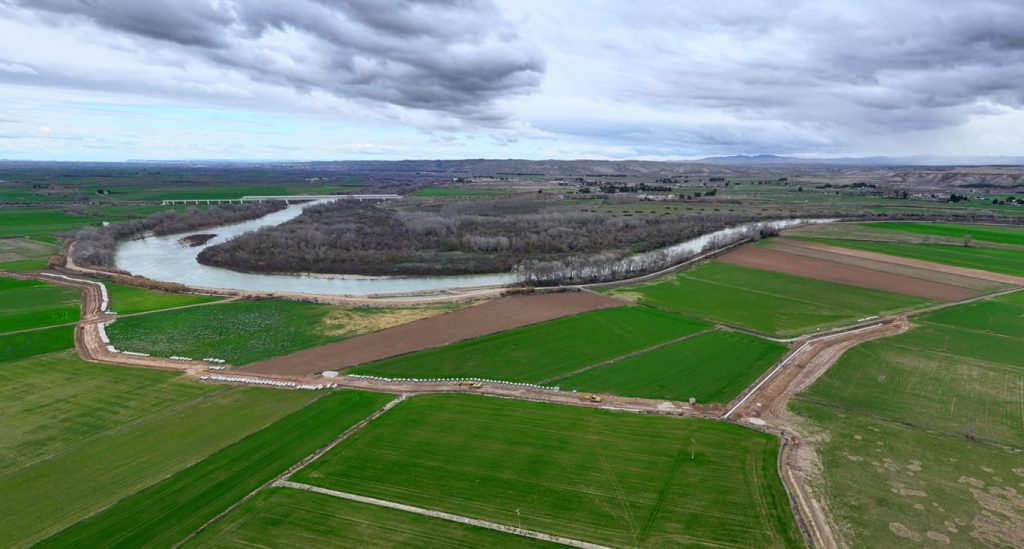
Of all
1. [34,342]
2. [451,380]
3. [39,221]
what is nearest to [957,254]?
[451,380]

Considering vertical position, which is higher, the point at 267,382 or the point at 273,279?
the point at 273,279

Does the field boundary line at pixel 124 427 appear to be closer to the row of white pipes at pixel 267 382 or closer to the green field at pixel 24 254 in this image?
the row of white pipes at pixel 267 382

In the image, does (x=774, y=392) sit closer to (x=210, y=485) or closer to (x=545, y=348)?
(x=545, y=348)

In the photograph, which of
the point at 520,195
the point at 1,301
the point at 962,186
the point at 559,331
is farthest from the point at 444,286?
the point at 962,186

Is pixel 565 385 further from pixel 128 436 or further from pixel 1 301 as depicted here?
pixel 1 301

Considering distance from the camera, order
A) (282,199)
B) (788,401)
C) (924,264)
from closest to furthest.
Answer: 1. (788,401)
2. (924,264)
3. (282,199)

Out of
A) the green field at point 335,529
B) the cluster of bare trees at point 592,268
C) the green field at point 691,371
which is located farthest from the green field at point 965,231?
the green field at point 335,529
